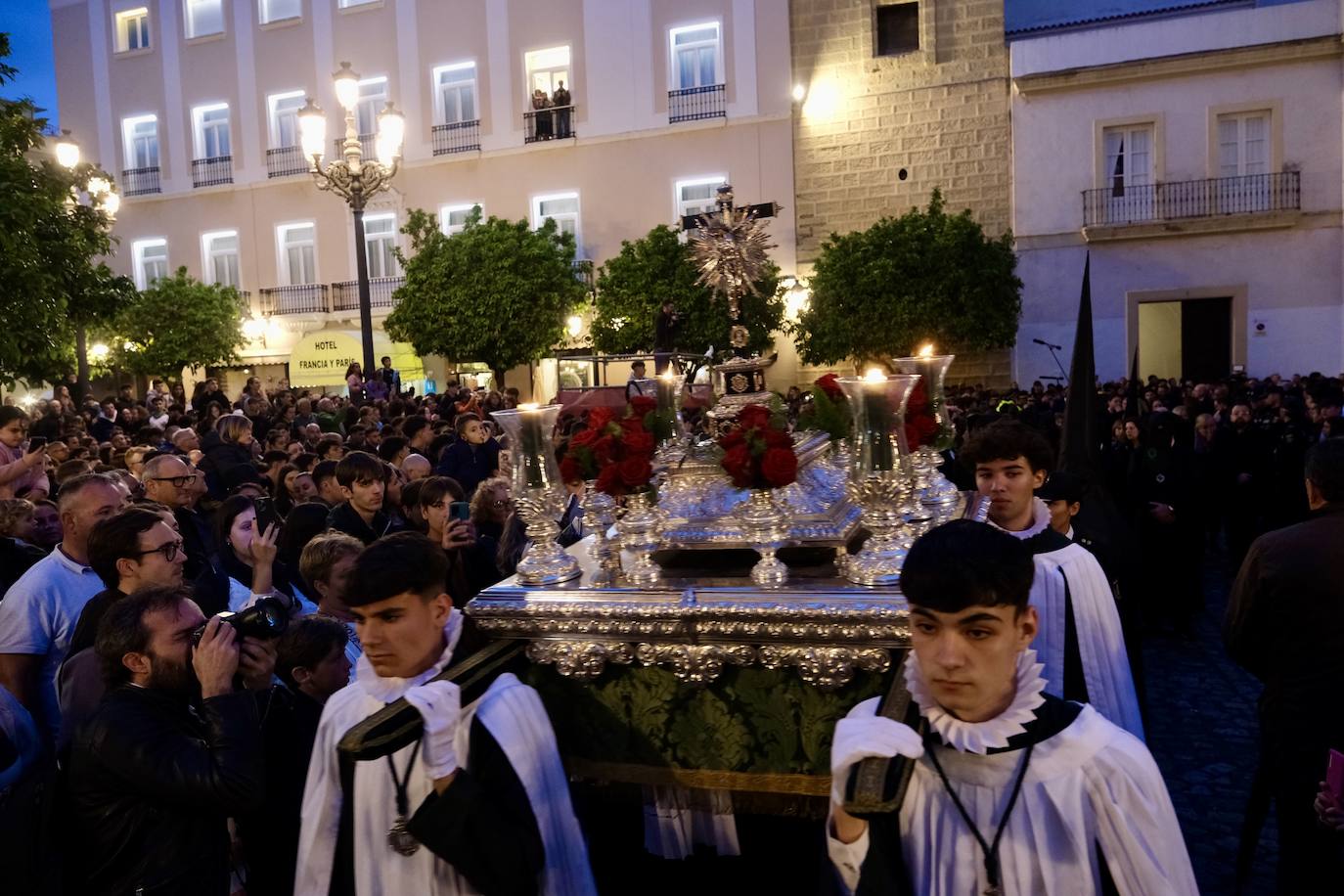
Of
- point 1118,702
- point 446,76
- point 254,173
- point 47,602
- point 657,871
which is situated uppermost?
point 446,76

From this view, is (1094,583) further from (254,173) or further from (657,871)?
(254,173)

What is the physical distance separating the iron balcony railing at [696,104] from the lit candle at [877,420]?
726 inches

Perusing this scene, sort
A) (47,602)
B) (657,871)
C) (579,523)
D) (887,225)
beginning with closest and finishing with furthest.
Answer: (657,871) < (47,602) < (579,523) < (887,225)

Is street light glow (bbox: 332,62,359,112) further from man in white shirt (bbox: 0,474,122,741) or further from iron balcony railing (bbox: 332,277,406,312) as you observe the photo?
iron balcony railing (bbox: 332,277,406,312)

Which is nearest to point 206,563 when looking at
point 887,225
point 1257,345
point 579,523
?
point 579,523

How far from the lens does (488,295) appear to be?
18.6 metres

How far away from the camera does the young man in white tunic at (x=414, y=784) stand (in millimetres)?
2150

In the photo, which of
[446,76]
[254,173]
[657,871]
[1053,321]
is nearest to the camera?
[657,871]

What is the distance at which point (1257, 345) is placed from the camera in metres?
18.1

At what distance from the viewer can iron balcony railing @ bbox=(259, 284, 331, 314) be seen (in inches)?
912

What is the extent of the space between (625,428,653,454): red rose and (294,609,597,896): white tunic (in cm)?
99

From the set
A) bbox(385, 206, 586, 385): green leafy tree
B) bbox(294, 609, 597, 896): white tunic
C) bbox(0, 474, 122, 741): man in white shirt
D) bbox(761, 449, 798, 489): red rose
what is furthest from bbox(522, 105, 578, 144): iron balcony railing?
bbox(294, 609, 597, 896): white tunic

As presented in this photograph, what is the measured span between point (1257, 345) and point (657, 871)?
18.7 meters

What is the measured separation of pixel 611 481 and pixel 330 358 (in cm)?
1920
